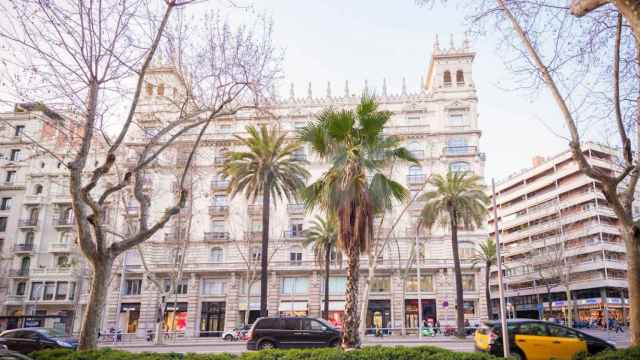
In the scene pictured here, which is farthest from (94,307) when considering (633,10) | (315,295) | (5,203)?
(5,203)

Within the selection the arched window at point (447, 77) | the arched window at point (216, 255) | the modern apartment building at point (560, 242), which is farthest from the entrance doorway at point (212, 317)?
the modern apartment building at point (560, 242)

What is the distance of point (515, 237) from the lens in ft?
264

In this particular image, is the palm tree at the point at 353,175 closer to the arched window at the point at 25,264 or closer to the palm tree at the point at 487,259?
the palm tree at the point at 487,259

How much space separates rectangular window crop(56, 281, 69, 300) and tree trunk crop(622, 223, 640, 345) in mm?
53687

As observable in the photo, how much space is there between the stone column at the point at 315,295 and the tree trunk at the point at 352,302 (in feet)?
107

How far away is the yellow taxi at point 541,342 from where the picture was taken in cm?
1433

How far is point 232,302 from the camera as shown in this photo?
4772 centimetres

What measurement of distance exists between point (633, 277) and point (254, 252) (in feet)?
137

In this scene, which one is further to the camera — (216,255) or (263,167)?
(216,255)

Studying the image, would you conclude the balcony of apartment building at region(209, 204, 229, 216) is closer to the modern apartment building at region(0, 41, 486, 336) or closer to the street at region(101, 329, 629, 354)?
the modern apartment building at region(0, 41, 486, 336)

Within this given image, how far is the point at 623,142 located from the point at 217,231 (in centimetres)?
4441

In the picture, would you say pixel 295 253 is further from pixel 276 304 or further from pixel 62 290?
pixel 62 290

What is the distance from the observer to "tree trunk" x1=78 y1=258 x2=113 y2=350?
1079 centimetres

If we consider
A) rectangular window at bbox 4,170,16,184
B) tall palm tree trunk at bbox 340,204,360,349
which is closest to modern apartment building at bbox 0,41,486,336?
rectangular window at bbox 4,170,16,184
